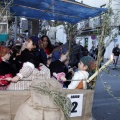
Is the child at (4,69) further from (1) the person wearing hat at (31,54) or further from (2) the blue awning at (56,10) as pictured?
(2) the blue awning at (56,10)

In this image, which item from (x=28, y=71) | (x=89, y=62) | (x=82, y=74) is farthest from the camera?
(x=89, y=62)

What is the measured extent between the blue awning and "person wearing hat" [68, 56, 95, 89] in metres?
1.31

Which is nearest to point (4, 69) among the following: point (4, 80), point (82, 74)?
point (4, 80)

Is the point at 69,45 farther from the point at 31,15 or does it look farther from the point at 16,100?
the point at 16,100

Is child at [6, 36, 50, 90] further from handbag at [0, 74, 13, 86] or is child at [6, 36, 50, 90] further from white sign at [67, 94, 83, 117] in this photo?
white sign at [67, 94, 83, 117]

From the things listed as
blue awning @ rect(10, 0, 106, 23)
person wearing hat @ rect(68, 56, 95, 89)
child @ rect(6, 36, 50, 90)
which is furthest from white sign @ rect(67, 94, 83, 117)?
blue awning @ rect(10, 0, 106, 23)

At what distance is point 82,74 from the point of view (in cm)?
462

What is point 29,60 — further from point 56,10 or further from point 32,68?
point 56,10

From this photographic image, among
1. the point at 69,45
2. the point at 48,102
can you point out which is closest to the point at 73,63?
the point at 69,45

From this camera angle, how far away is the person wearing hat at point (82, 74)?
4305 mm

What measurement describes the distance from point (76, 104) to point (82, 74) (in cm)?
78

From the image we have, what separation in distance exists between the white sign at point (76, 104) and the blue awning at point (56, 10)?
219 centimetres

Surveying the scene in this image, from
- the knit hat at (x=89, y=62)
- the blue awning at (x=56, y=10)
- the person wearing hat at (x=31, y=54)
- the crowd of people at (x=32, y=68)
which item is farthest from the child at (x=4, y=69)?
the blue awning at (x=56, y=10)

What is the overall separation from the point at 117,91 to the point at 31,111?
7.85 metres
